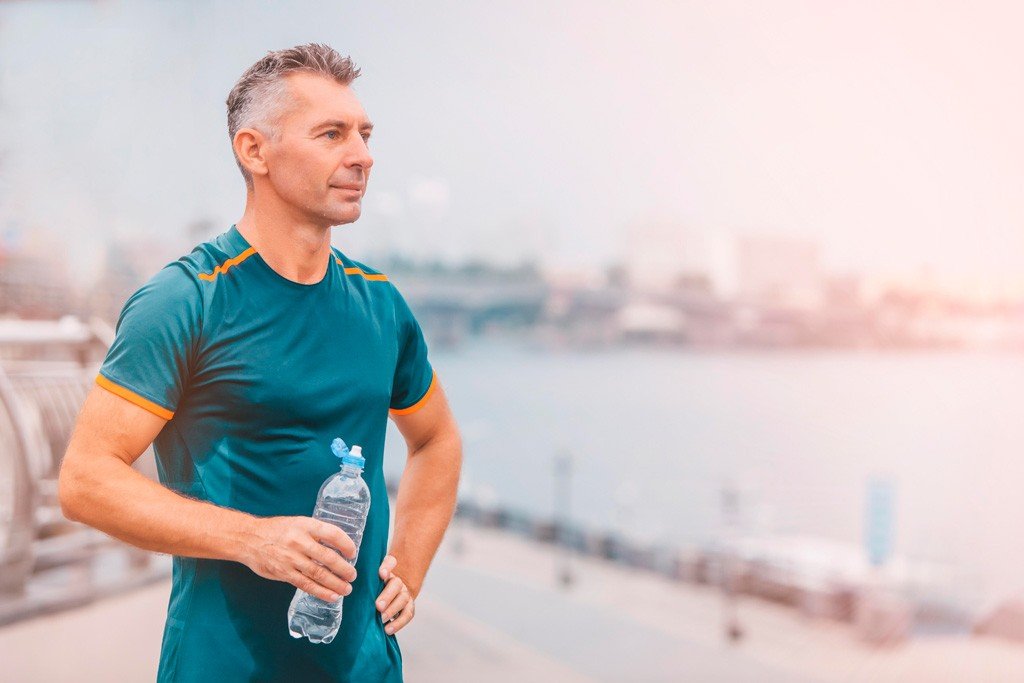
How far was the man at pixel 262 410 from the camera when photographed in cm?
72

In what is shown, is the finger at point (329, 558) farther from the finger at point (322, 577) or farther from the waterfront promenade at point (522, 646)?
the waterfront promenade at point (522, 646)

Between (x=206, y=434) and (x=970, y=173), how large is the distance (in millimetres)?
44190

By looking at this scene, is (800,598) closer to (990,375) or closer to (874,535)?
(874,535)

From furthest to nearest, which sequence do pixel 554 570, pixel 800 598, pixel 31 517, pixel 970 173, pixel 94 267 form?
pixel 970 173
pixel 554 570
pixel 800 598
pixel 94 267
pixel 31 517

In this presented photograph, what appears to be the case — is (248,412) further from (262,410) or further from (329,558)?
(329,558)

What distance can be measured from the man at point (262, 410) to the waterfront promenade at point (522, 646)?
165 centimetres

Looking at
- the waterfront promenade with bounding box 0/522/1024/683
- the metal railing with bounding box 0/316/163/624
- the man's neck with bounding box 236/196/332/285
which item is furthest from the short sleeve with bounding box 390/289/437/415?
the metal railing with bounding box 0/316/163/624

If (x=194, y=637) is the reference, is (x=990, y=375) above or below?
above

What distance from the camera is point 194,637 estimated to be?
0.79 m

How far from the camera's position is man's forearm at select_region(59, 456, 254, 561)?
0.71 meters

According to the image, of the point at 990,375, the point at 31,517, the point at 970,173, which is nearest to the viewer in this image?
the point at 31,517

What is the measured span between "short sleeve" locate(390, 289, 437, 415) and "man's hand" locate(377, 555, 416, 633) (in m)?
0.13

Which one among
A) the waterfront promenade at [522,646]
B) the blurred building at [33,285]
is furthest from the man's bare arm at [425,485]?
the blurred building at [33,285]

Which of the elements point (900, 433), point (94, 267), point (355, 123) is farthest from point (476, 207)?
point (355, 123)
